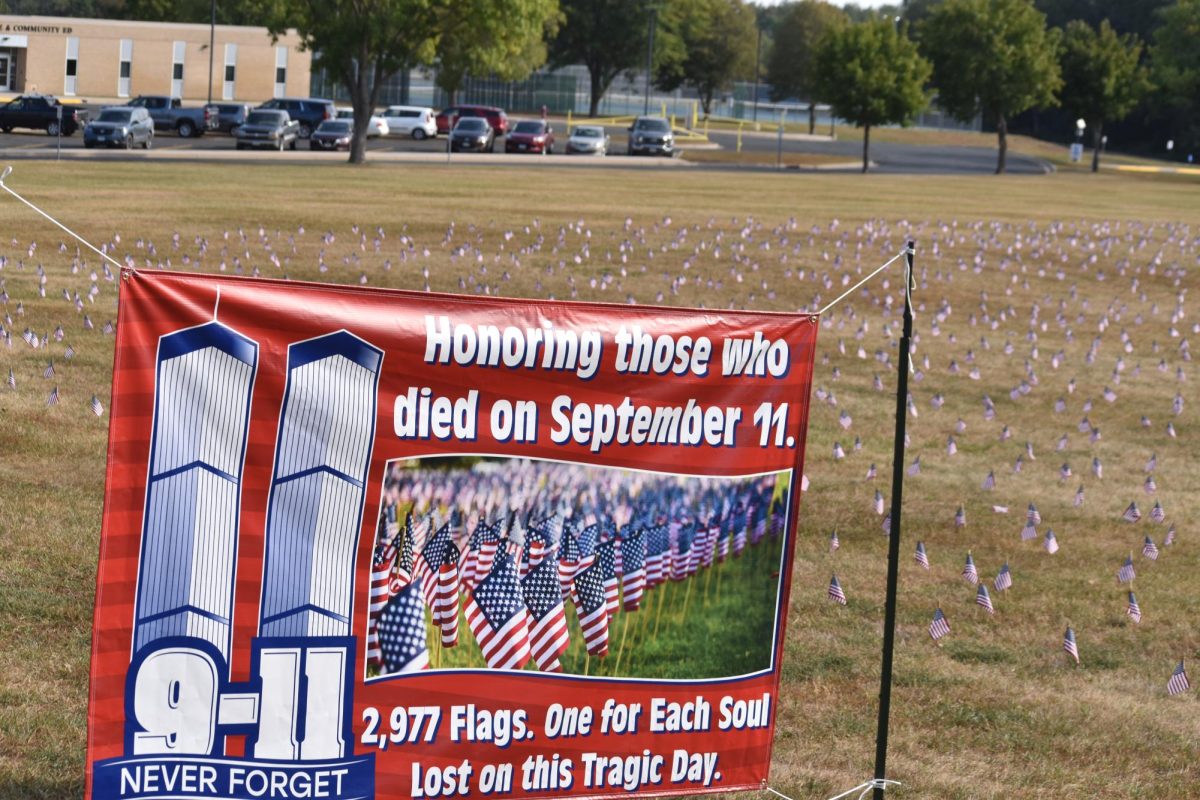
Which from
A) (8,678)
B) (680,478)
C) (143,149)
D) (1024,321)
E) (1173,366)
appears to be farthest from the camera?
(143,149)

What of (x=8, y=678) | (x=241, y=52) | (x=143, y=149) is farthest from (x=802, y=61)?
(x=8, y=678)

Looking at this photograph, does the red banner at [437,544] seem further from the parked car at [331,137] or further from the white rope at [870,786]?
the parked car at [331,137]

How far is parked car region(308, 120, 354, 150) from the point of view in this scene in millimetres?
50312

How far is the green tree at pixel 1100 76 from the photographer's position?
71062 millimetres

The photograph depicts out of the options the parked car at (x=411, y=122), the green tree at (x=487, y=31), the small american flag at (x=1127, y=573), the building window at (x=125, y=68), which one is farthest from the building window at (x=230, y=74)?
the small american flag at (x=1127, y=573)

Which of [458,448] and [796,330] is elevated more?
[796,330]

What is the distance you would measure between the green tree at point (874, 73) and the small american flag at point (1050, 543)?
50208mm

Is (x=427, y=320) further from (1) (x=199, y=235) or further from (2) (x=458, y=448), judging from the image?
(1) (x=199, y=235)

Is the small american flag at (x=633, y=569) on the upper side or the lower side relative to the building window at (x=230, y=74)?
lower

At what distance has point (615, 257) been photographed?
22.1 m

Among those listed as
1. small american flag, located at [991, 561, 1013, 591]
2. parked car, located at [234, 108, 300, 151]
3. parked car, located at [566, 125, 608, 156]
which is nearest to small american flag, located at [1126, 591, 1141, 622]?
small american flag, located at [991, 561, 1013, 591]

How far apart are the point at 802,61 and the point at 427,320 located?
11085 cm

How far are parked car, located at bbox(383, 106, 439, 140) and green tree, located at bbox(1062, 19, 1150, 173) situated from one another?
28.4 metres

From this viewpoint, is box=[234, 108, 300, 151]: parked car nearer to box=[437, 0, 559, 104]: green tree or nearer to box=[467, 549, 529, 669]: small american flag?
box=[437, 0, 559, 104]: green tree
